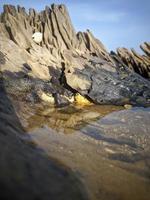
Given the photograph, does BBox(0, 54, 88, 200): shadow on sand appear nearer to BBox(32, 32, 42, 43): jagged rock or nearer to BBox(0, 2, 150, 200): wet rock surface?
BBox(0, 2, 150, 200): wet rock surface

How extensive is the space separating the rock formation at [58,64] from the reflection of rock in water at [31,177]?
4.50 metres

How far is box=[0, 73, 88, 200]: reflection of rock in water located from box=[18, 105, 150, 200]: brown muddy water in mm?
246

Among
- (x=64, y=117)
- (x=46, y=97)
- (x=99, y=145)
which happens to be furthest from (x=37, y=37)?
(x=99, y=145)

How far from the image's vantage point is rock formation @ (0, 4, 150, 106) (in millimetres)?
8219

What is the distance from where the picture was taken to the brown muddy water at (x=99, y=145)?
295 cm

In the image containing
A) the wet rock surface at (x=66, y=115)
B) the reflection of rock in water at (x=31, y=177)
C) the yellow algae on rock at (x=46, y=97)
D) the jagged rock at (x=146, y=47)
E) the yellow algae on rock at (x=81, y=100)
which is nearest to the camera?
the reflection of rock in water at (x=31, y=177)

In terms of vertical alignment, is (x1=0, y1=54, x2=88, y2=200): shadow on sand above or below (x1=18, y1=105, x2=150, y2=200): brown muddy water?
above

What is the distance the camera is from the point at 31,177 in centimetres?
243

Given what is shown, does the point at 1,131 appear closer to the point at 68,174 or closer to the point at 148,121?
the point at 68,174

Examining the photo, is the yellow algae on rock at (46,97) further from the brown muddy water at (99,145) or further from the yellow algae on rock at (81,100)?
the yellow algae on rock at (81,100)

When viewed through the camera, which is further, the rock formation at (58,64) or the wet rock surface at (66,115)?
the rock formation at (58,64)

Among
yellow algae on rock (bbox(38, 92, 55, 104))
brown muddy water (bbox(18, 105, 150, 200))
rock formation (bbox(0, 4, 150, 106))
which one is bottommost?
brown muddy water (bbox(18, 105, 150, 200))

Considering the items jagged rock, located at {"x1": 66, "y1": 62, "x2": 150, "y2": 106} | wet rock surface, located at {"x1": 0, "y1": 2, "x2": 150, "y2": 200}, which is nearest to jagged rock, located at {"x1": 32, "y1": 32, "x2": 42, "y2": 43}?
wet rock surface, located at {"x1": 0, "y1": 2, "x2": 150, "y2": 200}

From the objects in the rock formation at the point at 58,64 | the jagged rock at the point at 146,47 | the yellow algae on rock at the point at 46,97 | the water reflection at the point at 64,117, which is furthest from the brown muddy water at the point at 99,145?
the jagged rock at the point at 146,47
